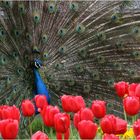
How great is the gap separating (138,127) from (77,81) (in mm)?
5429

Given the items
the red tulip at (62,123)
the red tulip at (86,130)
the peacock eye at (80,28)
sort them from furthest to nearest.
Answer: the peacock eye at (80,28) → the red tulip at (62,123) → the red tulip at (86,130)

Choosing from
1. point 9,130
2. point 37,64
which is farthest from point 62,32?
point 9,130

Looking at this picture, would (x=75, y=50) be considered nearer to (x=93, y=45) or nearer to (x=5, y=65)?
(x=93, y=45)

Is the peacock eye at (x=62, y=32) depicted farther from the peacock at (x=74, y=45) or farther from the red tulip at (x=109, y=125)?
the red tulip at (x=109, y=125)

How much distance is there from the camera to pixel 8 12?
315 inches

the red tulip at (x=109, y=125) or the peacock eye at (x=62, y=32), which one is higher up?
the peacock eye at (x=62, y=32)

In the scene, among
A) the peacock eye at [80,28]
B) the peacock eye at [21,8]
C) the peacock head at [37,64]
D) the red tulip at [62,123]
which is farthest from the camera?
the peacock eye at [80,28]

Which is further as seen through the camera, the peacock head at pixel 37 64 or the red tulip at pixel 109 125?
the peacock head at pixel 37 64

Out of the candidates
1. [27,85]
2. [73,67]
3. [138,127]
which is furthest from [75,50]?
[138,127]

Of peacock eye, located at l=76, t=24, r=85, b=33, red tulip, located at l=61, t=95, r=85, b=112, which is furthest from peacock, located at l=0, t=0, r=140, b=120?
red tulip, located at l=61, t=95, r=85, b=112

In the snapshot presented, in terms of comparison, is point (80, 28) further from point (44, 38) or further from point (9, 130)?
point (9, 130)

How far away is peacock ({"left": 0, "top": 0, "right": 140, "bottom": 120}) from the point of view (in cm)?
795

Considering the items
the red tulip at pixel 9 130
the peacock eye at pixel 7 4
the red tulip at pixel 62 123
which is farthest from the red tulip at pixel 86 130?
the peacock eye at pixel 7 4

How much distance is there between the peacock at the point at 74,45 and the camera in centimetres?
795
